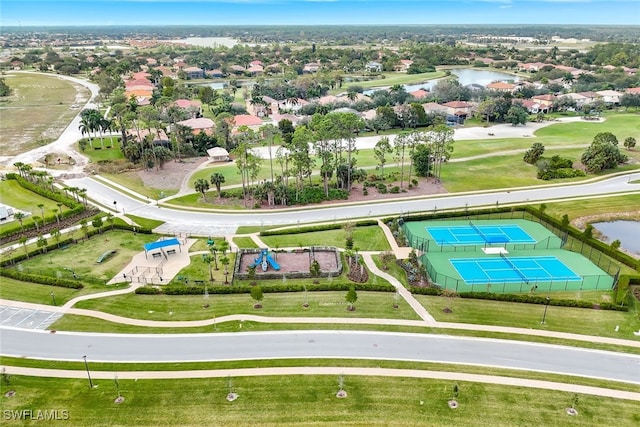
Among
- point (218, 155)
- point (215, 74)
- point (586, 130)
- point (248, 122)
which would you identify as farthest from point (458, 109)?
point (215, 74)

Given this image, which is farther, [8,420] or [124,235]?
[124,235]

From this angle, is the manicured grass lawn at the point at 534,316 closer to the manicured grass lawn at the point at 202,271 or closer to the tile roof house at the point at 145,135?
the manicured grass lawn at the point at 202,271

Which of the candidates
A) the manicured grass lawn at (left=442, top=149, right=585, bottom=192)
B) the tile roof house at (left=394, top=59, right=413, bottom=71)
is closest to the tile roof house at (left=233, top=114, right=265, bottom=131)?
the manicured grass lawn at (left=442, top=149, right=585, bottom=192)

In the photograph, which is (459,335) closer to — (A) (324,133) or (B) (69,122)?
(A) (324,133)

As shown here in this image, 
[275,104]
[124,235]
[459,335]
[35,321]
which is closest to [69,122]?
[275,104]

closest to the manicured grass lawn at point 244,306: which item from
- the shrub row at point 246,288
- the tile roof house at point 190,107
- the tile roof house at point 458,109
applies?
the shrub row at point 246,288

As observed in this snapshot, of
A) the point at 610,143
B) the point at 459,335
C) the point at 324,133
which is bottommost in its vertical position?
the point at 459,335

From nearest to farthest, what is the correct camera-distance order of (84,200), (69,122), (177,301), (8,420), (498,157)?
(8,420) → (177,301) → (84,200) → (498,157) → (69,122)
